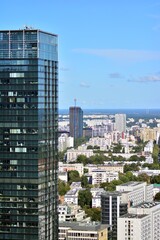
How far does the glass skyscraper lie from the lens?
20.5m

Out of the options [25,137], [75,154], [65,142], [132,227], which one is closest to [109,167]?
[75,154]

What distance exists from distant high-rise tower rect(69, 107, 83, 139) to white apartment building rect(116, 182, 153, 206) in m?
52.4

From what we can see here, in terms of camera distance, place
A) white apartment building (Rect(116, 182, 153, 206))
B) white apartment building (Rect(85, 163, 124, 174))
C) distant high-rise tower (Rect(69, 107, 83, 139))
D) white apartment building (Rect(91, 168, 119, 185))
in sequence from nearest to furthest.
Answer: white apartment building (Rect(116, 182, 153, 206))
white apartment building (Rect(91, 168, 119, 185))
white apartment building (Rect(85, 163, 124, 174))
distant high-rise tower (Rect(69, 107, 83, 139))

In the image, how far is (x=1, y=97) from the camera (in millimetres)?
20922

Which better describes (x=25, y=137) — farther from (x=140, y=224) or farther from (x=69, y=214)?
(x=69, y=214)

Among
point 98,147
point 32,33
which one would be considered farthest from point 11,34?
point 98,147

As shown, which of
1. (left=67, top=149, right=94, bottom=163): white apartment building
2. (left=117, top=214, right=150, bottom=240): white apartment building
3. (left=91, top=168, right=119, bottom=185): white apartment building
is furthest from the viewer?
(left=67, top=149, right=94, bottom=163): white apartment building

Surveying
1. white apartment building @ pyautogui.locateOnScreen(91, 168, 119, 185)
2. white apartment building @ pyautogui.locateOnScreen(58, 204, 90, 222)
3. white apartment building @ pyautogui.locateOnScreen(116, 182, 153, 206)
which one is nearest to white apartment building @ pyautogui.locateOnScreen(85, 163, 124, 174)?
white apartment building @ pyautogui.locateOnScreen(91, 168, 119, 185)

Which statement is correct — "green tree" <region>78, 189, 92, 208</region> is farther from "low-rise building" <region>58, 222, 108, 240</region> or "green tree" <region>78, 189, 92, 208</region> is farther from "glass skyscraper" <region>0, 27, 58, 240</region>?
"glass skyscraper" <region>0, 27, 58, 240</region>

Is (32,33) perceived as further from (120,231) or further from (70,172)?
(70,172)

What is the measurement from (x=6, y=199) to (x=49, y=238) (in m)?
1.73

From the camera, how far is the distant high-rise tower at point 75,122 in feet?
312

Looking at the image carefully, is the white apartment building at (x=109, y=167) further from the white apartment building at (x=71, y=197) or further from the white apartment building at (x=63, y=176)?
the white apartment building at (x=71, y=197)

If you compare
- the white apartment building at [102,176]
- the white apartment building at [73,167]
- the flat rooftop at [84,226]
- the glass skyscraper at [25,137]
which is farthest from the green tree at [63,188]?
the glass skyscraper at [25,137]
